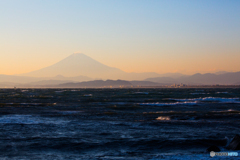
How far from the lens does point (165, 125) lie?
1028 inches

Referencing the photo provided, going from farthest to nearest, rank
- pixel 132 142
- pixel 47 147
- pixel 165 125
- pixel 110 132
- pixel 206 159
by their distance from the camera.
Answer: pixel 165 125 < pixel 110 132 < pixel 132 142 < pixel 47 147 < pixel 206 159

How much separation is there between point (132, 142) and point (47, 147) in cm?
531

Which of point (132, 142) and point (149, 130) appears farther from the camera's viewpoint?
point (149, 130)

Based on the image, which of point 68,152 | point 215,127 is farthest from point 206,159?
point 215,127

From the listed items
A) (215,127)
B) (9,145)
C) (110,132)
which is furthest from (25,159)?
(215,127)

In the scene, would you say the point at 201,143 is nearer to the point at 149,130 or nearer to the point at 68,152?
the point at 149,130

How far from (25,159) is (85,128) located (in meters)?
9.70

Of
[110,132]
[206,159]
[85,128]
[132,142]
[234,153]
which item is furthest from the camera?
[85,128]

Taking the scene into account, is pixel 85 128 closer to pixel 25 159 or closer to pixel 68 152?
pixel 68 152

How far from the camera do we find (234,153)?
50.6ft

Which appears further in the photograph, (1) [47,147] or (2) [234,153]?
(1) [47,147]

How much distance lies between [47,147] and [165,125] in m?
12.1

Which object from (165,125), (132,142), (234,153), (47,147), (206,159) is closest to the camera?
(206,159)

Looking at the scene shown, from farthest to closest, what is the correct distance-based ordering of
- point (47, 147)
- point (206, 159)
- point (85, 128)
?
point (85, 128) < point (47, 147) < point (206, 159)
